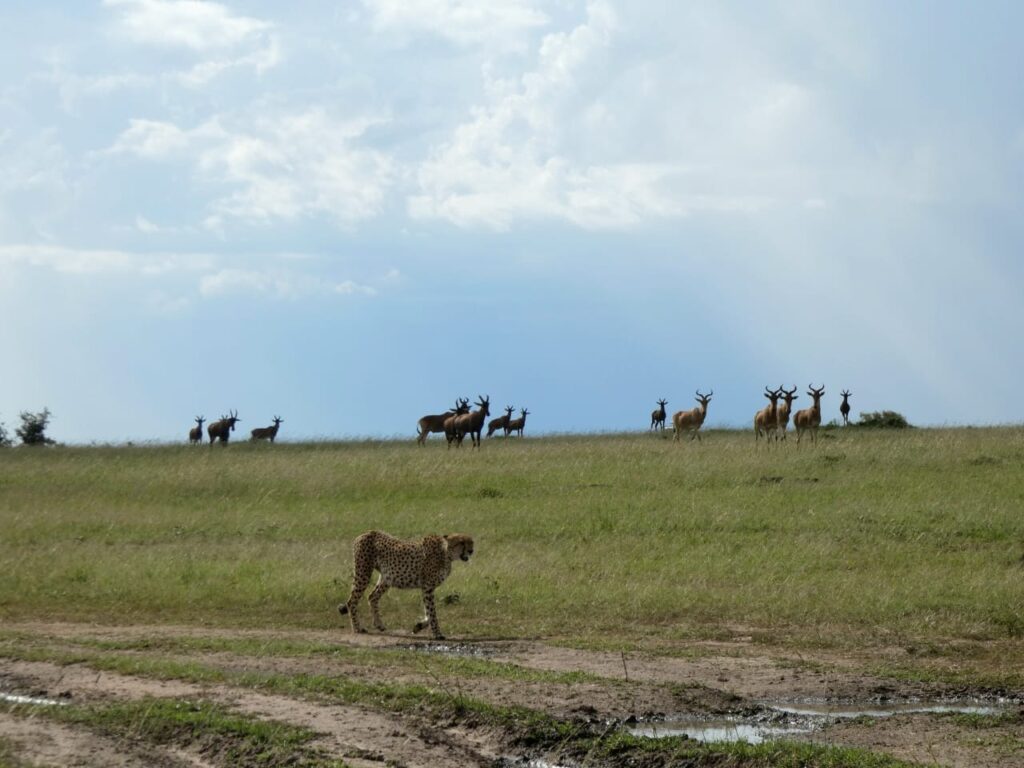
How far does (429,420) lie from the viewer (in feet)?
144

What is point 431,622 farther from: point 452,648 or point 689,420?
point 689,420

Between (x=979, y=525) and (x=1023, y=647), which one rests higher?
(x=979, y=525)

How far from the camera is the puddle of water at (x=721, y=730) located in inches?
396

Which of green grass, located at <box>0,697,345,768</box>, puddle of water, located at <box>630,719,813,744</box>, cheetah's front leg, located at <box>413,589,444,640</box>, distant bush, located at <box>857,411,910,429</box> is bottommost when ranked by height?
puddle of water, located at <box>630,719,813,744</box>

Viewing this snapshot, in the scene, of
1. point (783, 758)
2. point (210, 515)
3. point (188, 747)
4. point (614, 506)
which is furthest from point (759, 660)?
point (210, 515)

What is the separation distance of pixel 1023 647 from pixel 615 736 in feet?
23.4

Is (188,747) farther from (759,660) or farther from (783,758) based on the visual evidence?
(759,660)

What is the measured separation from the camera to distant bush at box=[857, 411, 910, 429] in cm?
4375

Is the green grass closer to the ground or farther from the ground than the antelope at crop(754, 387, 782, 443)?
closer to the ground

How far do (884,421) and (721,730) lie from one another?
3546 cm

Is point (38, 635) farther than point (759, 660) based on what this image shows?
Yes

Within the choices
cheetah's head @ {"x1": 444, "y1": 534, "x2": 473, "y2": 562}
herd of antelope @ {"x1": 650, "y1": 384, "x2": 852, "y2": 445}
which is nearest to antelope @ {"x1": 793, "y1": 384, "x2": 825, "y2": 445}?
herd of antelope @ {"x1": 650, "y1": 384, "x2": 852, "y2": 445}

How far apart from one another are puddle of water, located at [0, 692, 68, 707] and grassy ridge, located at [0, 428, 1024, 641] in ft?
18.3

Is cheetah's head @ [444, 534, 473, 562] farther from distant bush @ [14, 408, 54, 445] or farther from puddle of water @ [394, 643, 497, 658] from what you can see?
distant bush @ [14, 408, 54, 445]
